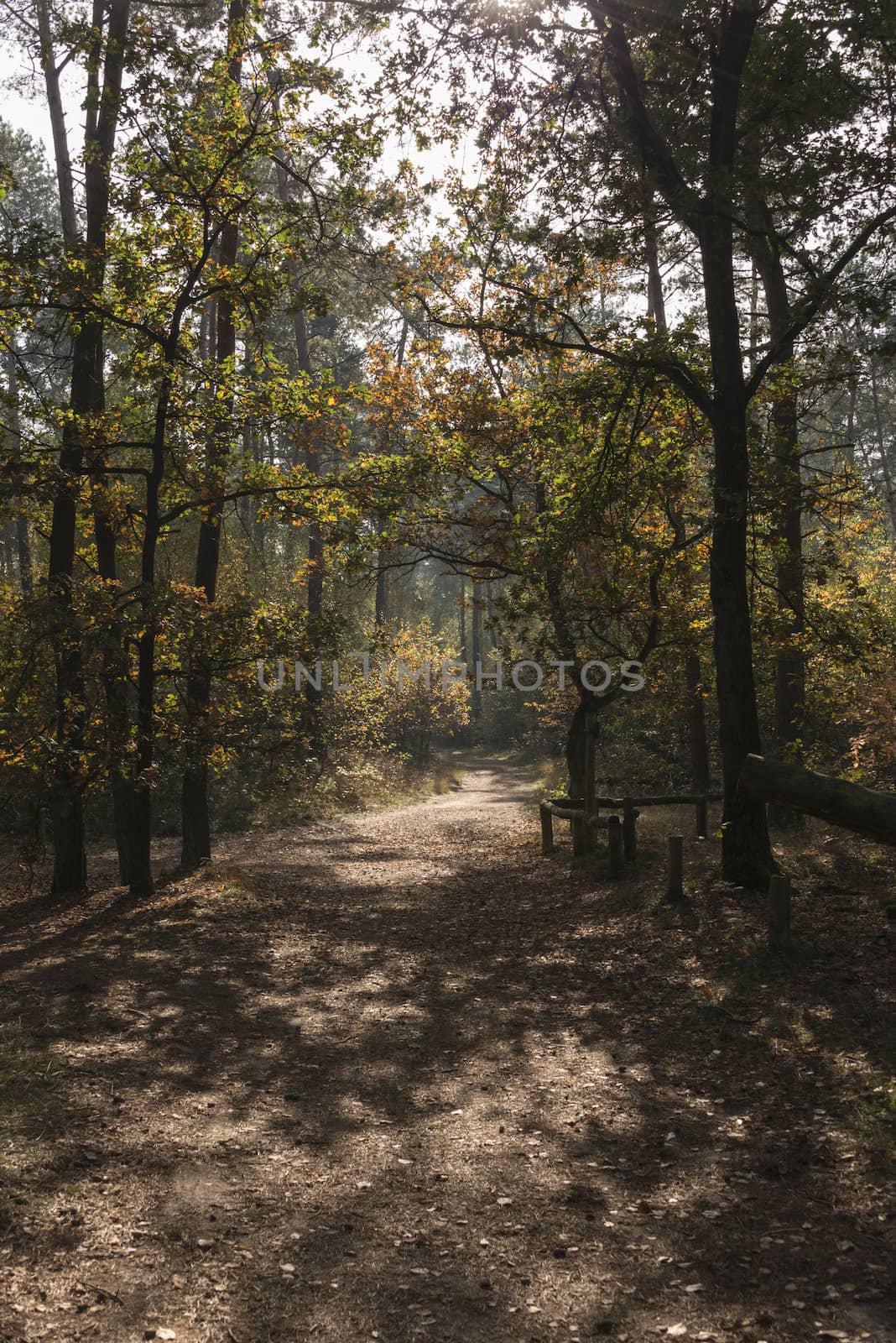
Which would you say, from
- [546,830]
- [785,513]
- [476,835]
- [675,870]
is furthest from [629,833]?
[476,835]

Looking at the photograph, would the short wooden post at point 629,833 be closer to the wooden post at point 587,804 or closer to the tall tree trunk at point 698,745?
the wooden post at point 587,804

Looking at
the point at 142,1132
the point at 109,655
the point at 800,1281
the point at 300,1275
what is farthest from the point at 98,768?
the point at 800,1281

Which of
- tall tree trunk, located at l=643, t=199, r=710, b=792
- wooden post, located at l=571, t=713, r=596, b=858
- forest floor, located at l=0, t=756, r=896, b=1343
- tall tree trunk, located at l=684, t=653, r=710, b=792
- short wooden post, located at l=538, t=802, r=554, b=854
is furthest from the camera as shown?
tall tree trunk, located at l=684, t=653, r=710, b=792

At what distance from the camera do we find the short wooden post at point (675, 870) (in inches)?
391

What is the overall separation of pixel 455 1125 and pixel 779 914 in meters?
3.78

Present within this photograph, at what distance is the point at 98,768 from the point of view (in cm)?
973

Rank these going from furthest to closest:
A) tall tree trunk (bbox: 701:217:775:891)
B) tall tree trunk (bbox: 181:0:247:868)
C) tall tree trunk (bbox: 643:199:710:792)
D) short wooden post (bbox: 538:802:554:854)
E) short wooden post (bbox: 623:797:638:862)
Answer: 1. tall tree trunk (bbox: 643:199:710:792)
2. short wooden post (bbox: 538:802:554:854)
3. short wooden post (bbox: 623:797:638:862)
4. tall tree trunk (bbox: 181:0:247:868)
5. tall tree trunk (bbox: 701:217:775:891)

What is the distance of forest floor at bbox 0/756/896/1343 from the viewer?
12.2ft

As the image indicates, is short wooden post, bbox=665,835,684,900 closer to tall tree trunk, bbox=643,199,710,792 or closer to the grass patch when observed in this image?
tall tree trunk, bbox=643,199,710,792

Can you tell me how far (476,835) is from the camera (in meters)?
18.7

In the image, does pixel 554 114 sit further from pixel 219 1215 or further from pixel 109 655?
pixel 219 1215

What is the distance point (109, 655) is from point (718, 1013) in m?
6.58

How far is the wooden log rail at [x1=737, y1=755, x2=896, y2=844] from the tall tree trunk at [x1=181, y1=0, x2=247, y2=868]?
616 centimetres

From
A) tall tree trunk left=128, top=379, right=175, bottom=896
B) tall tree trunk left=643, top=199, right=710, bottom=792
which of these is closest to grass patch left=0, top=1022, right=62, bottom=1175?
tall tree trunk left=128, top=379, right=175, bottom=896
